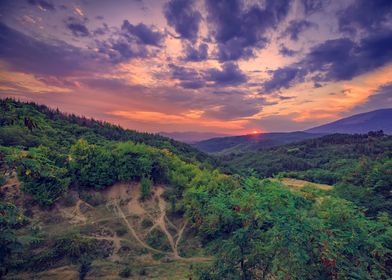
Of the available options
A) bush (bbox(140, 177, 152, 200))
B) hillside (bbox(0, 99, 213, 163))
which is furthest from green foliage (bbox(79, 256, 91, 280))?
hillside (bbox(0, 99, 213, 163))

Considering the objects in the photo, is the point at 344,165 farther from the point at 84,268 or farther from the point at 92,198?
the point at 84,268

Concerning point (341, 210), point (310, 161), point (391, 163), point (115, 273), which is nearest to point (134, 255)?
point (115, 273)

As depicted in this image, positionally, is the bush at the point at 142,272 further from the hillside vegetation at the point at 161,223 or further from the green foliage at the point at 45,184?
the green foliage at the point at 45,184

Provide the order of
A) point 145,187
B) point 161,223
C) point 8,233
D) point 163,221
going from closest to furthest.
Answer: point 8,233
point 161,223
point 163,221
point 145,187

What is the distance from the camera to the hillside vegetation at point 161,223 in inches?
372

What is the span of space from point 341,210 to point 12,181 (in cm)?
3634

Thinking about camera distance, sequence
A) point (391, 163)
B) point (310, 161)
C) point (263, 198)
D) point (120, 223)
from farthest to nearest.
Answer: point (310, 161) < point (120, 223) < point (391, 163) < point (263, 198)

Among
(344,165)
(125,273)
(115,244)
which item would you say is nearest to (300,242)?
(125,273)

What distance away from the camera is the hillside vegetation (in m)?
9.44

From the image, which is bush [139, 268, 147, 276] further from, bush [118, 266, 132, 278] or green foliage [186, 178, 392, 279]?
green foliage [186, 178, 392, 279]

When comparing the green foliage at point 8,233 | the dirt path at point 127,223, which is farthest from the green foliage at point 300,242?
the dirt path at point 127,223

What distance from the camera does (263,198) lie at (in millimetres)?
11922

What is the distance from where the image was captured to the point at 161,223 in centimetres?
3111

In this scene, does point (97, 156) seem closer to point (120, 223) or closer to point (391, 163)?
point (120, 223)
